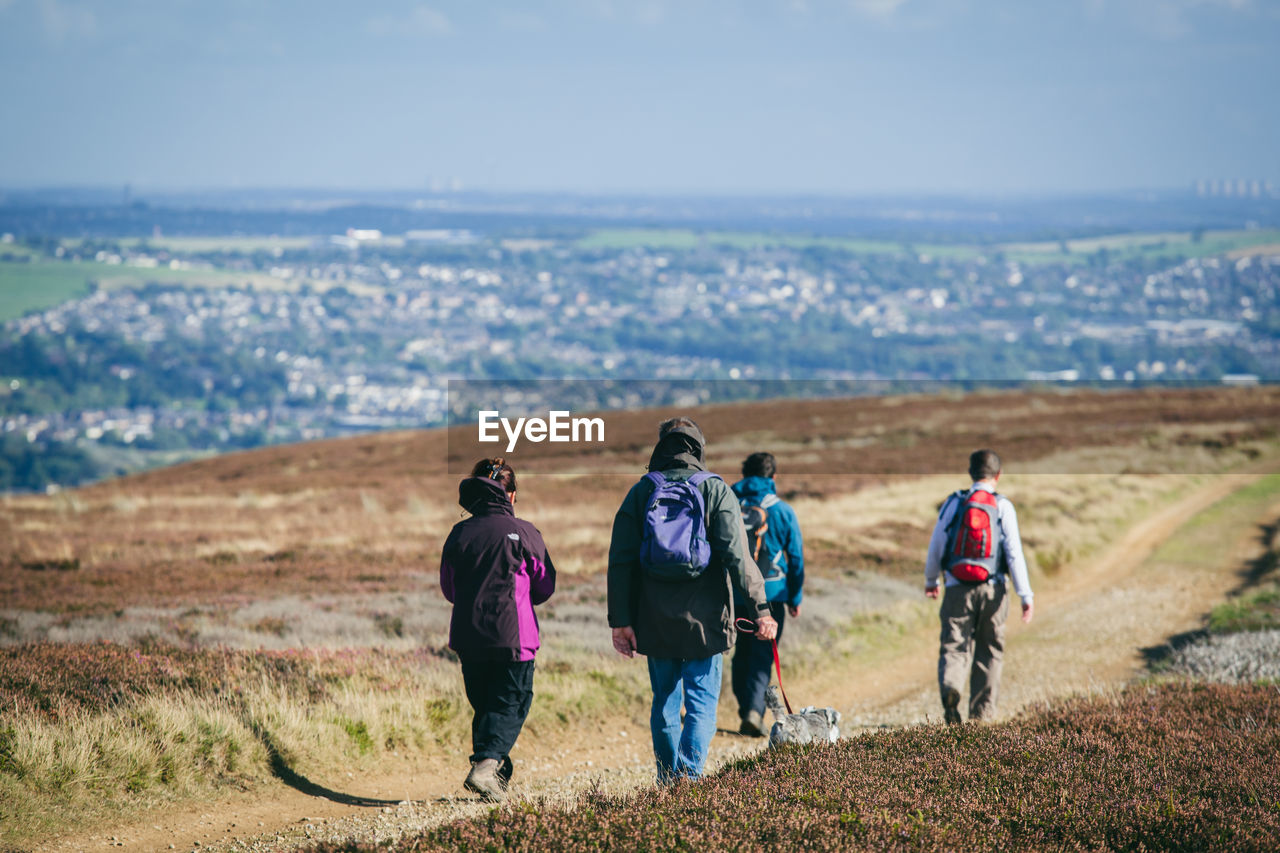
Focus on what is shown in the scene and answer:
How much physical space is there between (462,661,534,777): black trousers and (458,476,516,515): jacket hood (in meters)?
0.95

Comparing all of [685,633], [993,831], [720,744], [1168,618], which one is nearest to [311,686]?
[720,744]

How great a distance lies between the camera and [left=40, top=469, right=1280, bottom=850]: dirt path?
21.5ft

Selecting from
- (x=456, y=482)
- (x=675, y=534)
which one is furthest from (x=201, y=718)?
(x=456, y=482)

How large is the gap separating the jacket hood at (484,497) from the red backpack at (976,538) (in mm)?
4013

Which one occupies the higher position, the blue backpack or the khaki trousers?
the blue backpack

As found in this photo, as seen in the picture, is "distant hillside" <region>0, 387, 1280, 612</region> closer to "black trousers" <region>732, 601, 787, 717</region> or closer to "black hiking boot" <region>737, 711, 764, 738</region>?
"black trousers" <region>732, 601, 787, 717</region>

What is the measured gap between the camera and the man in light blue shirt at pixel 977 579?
870 centimetres

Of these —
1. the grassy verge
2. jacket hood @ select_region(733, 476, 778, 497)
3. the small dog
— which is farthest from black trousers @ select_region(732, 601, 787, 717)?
the small dog

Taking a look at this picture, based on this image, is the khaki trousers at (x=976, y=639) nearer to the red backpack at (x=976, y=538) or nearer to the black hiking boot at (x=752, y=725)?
the red backpack at (x=976, y=538)

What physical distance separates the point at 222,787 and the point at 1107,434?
3756 cm

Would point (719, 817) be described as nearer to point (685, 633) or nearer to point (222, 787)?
point (685, 633)

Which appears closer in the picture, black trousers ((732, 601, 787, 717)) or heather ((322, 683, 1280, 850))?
heather ((322, 683, 1280, 850))

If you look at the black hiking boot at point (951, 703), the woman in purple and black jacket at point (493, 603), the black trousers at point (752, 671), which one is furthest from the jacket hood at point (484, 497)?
the black hiking boot at point (951, 703)

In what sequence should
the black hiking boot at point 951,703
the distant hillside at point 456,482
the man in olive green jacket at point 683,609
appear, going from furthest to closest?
1. the distant hillside at point 456,482
2. the black hiking boot at point 951,703
3. the man in olive green jacket at point 683,609
